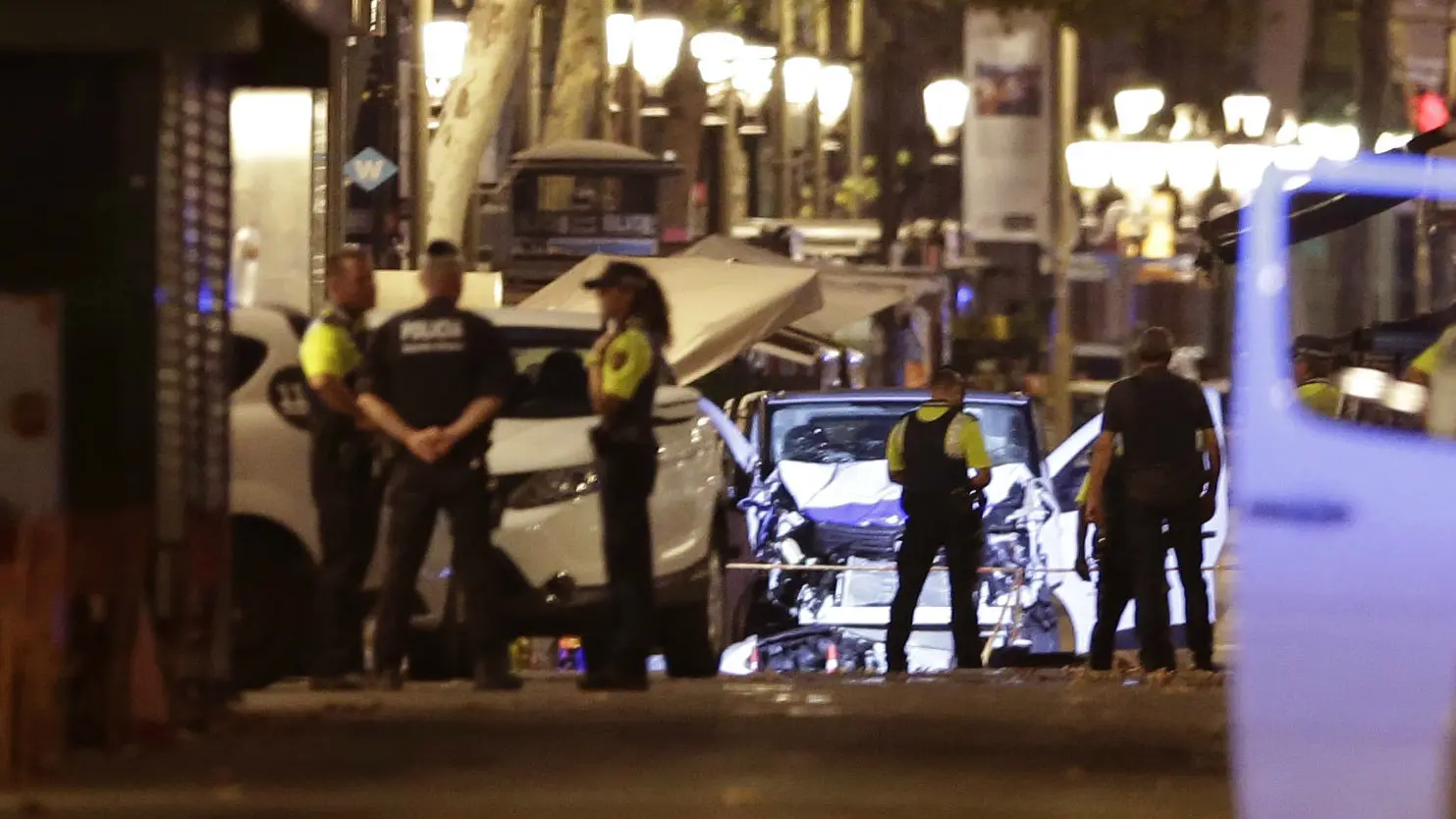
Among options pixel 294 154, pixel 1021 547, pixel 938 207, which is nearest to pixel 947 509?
pixel 1021 547

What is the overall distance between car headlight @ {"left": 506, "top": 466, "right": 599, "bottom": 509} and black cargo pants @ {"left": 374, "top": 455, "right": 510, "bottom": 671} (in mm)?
698

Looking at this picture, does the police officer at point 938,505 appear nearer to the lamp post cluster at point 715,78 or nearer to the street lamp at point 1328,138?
the lamp post cluster at point 715,78

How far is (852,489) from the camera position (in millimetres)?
15758

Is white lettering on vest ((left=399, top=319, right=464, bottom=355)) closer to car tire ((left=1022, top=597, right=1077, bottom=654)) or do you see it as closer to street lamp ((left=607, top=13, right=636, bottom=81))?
car tire ((left=1022, top=597, right=1077, bottom=654))

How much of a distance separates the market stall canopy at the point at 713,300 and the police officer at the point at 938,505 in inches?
143

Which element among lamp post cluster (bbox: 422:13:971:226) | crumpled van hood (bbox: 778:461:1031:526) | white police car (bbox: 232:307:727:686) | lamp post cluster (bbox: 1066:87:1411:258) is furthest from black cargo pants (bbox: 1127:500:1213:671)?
lamp post cluster (bbox: 1066:87:1411:258)

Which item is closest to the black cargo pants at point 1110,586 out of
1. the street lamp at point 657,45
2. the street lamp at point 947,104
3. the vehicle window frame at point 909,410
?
the vehicle window frame at point 909,410

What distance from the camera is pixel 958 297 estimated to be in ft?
131

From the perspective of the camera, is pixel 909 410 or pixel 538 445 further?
pixel 909 410

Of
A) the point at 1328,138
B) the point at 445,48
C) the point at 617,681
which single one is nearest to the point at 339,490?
the point at 617,681

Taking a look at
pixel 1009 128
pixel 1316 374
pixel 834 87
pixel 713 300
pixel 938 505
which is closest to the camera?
pixel 1316 374

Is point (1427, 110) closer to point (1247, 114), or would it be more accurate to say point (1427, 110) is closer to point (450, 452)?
point (1247, 114)

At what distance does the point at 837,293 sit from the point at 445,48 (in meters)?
4.10

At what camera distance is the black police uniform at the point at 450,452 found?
36.4ft
